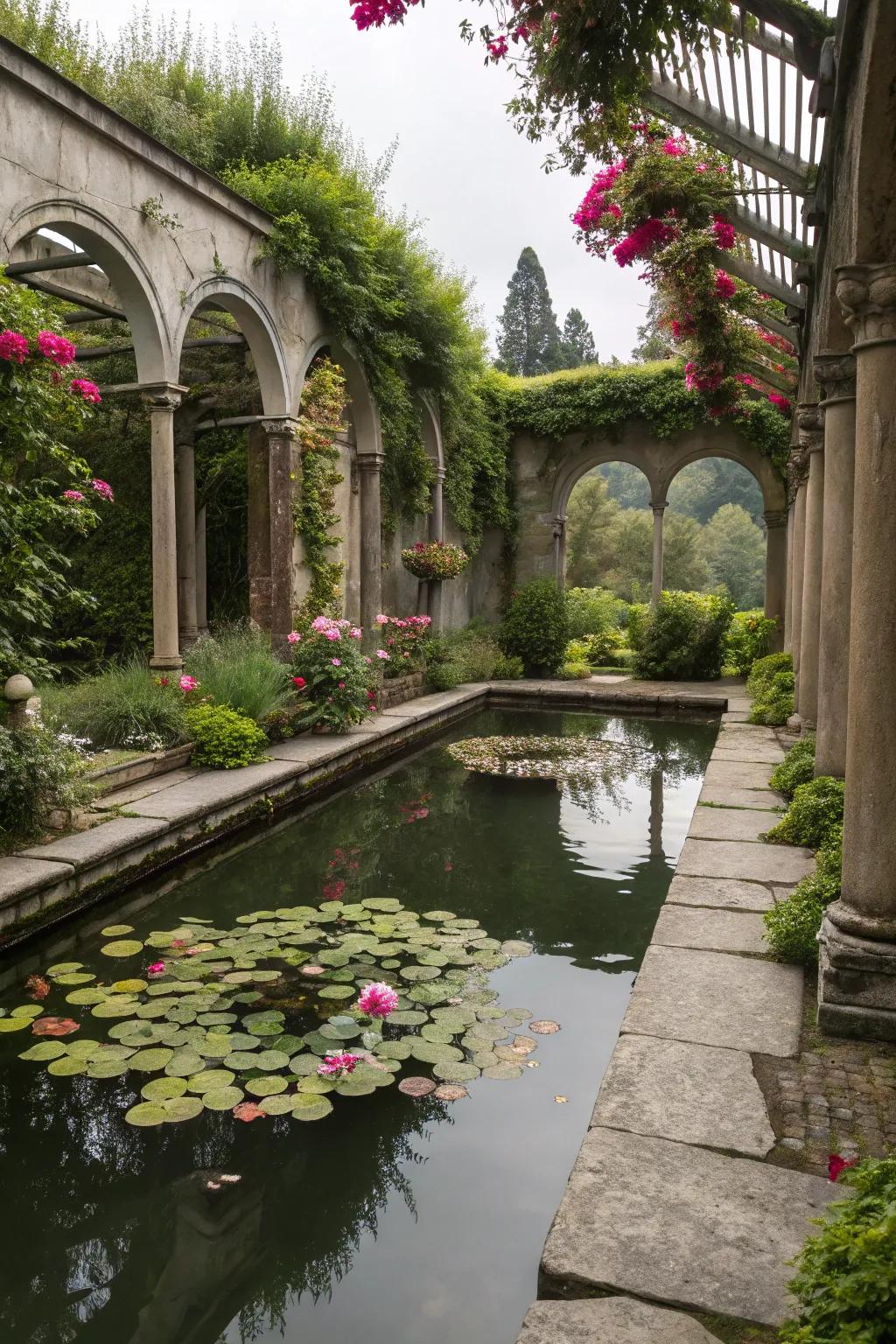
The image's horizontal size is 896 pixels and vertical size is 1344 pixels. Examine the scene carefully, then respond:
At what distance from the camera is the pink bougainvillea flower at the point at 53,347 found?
185 inches

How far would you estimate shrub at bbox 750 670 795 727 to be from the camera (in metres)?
8.77

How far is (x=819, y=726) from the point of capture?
513 centimetres

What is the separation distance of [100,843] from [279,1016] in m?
1.66

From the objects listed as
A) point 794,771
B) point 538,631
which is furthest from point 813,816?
point 538,631

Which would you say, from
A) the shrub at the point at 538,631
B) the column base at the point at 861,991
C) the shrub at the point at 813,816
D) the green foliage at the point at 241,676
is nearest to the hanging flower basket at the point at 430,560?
the shrub at the point at 538,631

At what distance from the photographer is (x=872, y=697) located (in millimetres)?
2871

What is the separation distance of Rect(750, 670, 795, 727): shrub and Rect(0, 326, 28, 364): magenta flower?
6665 millimetres

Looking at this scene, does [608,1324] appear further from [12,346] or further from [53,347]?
[53,347]

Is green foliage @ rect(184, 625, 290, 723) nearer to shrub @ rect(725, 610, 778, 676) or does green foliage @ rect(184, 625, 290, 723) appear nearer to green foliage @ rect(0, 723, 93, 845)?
green foliage @ rect(0, 723, 93, 845)

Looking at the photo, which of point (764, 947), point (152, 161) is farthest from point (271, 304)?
point (764, 947)

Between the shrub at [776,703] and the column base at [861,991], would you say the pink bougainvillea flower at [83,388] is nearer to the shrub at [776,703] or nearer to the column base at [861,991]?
the column base at [861,991]

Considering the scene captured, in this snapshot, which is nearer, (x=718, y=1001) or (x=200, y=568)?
(x=718, y=1001)

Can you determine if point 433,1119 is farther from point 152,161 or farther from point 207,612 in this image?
point 207,612

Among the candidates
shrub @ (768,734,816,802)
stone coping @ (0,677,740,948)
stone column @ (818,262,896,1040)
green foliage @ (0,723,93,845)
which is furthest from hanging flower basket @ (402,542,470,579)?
stone column @ (818,262,896,1040)
